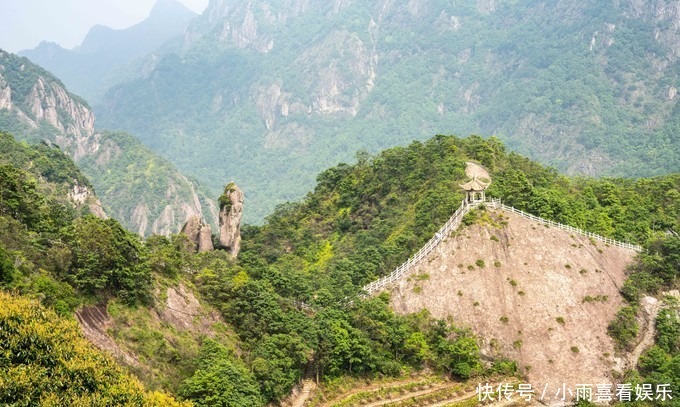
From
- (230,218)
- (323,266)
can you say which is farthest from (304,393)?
(230,218)

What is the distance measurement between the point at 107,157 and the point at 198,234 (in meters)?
133

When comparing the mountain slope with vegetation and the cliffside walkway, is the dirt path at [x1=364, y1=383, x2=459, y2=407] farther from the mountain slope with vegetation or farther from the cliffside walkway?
the mountain slope with vegetation

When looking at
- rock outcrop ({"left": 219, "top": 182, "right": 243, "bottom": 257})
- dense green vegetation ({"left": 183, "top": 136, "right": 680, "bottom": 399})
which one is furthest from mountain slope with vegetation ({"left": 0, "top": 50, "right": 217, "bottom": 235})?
rock outcrop ({"left": 219, "top": 182, "right": 243, "bottom": 257})

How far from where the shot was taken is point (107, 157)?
188 m

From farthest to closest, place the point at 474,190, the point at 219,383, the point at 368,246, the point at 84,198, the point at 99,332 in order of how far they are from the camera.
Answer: the point at 84,198
the point at 368,246
the point at 474,190
the point at 99,332
the point at 219,383

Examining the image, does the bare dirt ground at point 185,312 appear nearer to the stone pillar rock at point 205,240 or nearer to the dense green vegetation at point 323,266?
the dense green vegetation at point 323,266

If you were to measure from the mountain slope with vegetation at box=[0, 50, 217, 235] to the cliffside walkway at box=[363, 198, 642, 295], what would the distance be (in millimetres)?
125461

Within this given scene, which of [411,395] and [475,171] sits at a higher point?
[475,171]

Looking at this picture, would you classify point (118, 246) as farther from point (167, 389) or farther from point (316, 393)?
point (316, 393)

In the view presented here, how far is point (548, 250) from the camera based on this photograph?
176 ft

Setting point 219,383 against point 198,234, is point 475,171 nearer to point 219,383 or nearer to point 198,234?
point 198,234

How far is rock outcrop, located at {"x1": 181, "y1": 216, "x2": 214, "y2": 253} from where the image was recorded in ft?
217

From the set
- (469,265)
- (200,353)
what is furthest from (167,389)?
(469,265)

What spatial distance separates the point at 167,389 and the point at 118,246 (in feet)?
29.8
